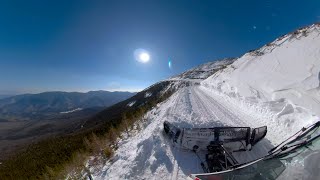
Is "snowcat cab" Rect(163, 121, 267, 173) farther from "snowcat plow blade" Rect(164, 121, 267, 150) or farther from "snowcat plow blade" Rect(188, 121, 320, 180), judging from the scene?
"snowcat plow blade" Rect(188, 121, 320, 180)

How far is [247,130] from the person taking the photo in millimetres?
9648

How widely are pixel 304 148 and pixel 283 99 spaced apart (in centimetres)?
1454

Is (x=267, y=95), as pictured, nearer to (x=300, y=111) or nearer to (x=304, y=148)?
(x=300, y=111)

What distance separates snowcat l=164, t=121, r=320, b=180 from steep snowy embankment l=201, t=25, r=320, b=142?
97.6 inches

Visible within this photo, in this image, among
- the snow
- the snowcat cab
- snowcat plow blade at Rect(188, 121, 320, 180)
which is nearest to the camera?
snowcat plow blade at Rect(188, 121, 320, 180)

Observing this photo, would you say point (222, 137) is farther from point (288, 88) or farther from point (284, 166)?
point (288, 88)

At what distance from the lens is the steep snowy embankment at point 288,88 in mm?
13316

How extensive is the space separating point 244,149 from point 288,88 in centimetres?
1273

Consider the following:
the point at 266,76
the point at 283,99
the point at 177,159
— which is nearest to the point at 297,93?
the point at 283,99

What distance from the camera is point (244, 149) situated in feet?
31.0

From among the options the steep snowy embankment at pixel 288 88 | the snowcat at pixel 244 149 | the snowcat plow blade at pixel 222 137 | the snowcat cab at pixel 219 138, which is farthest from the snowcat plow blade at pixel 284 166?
the steep snowy embankment at pixel 288 88

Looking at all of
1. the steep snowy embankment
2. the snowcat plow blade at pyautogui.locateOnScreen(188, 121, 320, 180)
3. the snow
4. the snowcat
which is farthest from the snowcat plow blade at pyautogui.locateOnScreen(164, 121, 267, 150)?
the snowcat plow blade at pyautogui.locateOnScreen(188, 121, 320, 180)

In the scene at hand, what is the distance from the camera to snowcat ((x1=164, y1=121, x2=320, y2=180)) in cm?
416

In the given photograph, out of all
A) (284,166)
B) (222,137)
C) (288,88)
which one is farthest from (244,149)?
(288,88)
